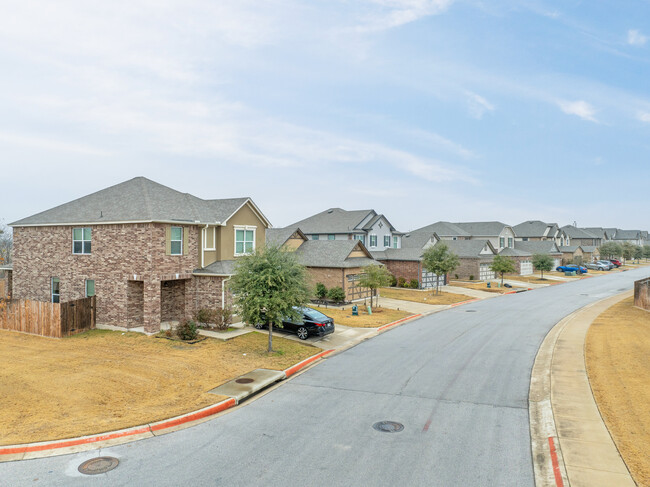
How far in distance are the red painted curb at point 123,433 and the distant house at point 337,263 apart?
72.6 ft

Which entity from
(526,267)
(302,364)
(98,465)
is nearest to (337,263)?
(302,364)

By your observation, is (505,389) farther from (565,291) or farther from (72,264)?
(565,291)

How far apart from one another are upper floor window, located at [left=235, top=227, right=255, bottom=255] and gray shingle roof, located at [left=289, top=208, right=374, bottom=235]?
23.6 metres

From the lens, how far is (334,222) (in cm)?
5525

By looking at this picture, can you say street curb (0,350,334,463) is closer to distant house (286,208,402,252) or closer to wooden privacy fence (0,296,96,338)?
wooden privacy fence (0,296,96,338)

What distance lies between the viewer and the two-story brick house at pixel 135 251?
72.9 feet

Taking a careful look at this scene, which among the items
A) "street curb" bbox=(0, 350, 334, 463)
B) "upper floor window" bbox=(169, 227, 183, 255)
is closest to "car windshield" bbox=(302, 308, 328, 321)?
"upper floor window" bbox=(169, 227, 183, 255)

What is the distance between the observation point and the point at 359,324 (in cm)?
2648

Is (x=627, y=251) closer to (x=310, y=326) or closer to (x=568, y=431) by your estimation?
(x=310, y=326)

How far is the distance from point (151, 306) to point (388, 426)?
15383 millimetres

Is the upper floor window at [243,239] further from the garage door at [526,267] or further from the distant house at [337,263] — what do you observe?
the garage door at [526,267]

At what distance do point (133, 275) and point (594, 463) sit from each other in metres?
21.2

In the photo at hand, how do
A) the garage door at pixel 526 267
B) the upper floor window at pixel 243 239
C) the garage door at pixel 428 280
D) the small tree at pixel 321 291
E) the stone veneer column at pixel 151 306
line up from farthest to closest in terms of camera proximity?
the garage door at pixel 526 267 → the garage door at pixel 428 280 → the small tree at pixel 321 291 → the upper floor window at pixel 243 239 → the stone veneer column at pixel 151 306

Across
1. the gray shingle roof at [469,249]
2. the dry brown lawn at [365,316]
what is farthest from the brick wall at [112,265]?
the gray shingle roof at [469,249]
